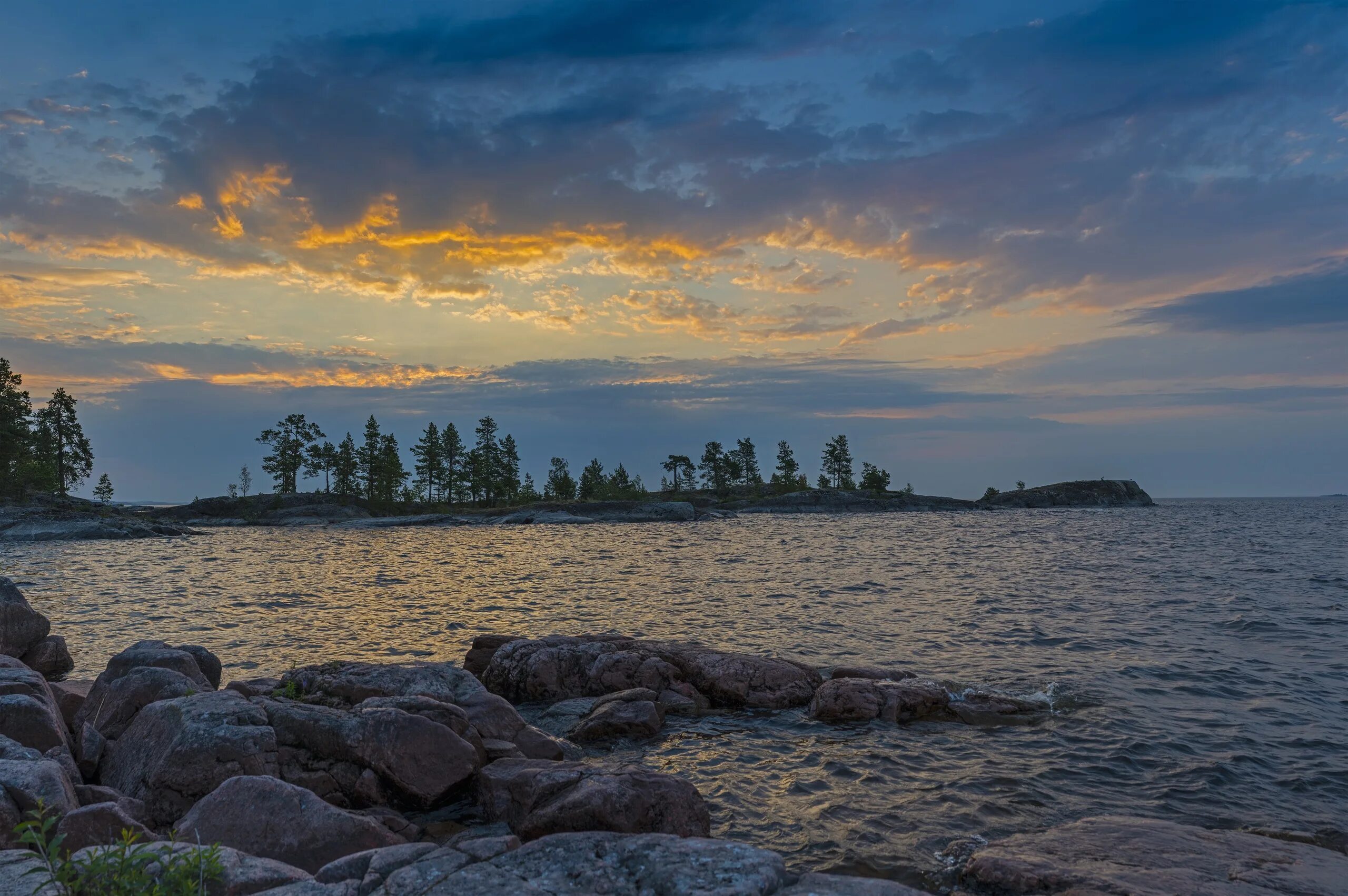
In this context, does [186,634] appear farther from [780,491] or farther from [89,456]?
[780,491]

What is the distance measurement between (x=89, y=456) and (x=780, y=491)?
441 ft

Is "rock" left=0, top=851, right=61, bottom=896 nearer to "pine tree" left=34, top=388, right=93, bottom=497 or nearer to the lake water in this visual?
the lake water

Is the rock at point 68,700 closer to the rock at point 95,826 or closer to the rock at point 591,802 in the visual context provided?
the rock at point 95,826

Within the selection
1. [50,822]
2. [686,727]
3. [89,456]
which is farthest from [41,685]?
[89,456]

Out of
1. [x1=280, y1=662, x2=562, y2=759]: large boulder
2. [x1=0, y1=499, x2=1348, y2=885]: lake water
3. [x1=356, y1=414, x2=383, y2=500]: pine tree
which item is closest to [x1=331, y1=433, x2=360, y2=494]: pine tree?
[x1=356, y1=414, x2=383, y2=500]: pine tree

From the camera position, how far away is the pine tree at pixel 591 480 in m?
171

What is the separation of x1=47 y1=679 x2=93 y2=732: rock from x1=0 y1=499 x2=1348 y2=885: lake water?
14.2ft

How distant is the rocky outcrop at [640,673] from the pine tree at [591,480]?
149m

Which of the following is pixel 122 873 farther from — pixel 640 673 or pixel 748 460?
pixel 748 460

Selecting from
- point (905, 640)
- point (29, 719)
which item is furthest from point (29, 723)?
point (905, 640)

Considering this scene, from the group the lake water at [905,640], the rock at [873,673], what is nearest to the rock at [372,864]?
the lake water at [905,640]

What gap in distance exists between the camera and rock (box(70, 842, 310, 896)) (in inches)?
232

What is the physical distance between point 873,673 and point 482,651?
10.3 meters

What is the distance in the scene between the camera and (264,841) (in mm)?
8320
